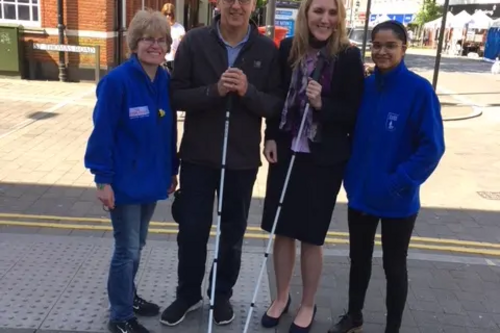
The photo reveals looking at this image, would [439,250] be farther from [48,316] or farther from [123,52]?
[123,52]

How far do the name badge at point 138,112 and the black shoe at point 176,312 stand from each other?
4.21 ft

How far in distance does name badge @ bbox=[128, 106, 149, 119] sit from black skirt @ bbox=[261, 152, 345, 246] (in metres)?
0.85

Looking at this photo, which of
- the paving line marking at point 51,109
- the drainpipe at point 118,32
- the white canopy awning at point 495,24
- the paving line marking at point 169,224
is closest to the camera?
the paving line marking at point 169,224

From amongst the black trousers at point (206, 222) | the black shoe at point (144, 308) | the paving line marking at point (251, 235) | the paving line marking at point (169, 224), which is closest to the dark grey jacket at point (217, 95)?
the black trousers at point (206, 222)

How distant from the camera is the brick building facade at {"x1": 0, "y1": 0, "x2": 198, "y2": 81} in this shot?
1362 centimetres

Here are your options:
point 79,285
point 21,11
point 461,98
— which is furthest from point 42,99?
point 461,98

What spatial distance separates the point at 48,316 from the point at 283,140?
188 centimetres

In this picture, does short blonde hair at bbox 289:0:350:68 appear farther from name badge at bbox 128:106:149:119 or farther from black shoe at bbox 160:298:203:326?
black shoe at bbox 160:298:203:326

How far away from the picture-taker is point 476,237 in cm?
548

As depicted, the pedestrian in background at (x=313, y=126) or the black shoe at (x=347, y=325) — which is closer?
the pedestrian in background at (x=313, y=126)

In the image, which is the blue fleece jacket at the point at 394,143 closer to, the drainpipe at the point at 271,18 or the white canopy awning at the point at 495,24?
the drainpipe at the point at 271,18

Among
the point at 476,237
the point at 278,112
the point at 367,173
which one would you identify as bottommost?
the point at 476,237

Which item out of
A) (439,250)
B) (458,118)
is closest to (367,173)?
(439,250)

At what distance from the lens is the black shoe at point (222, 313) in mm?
3506
